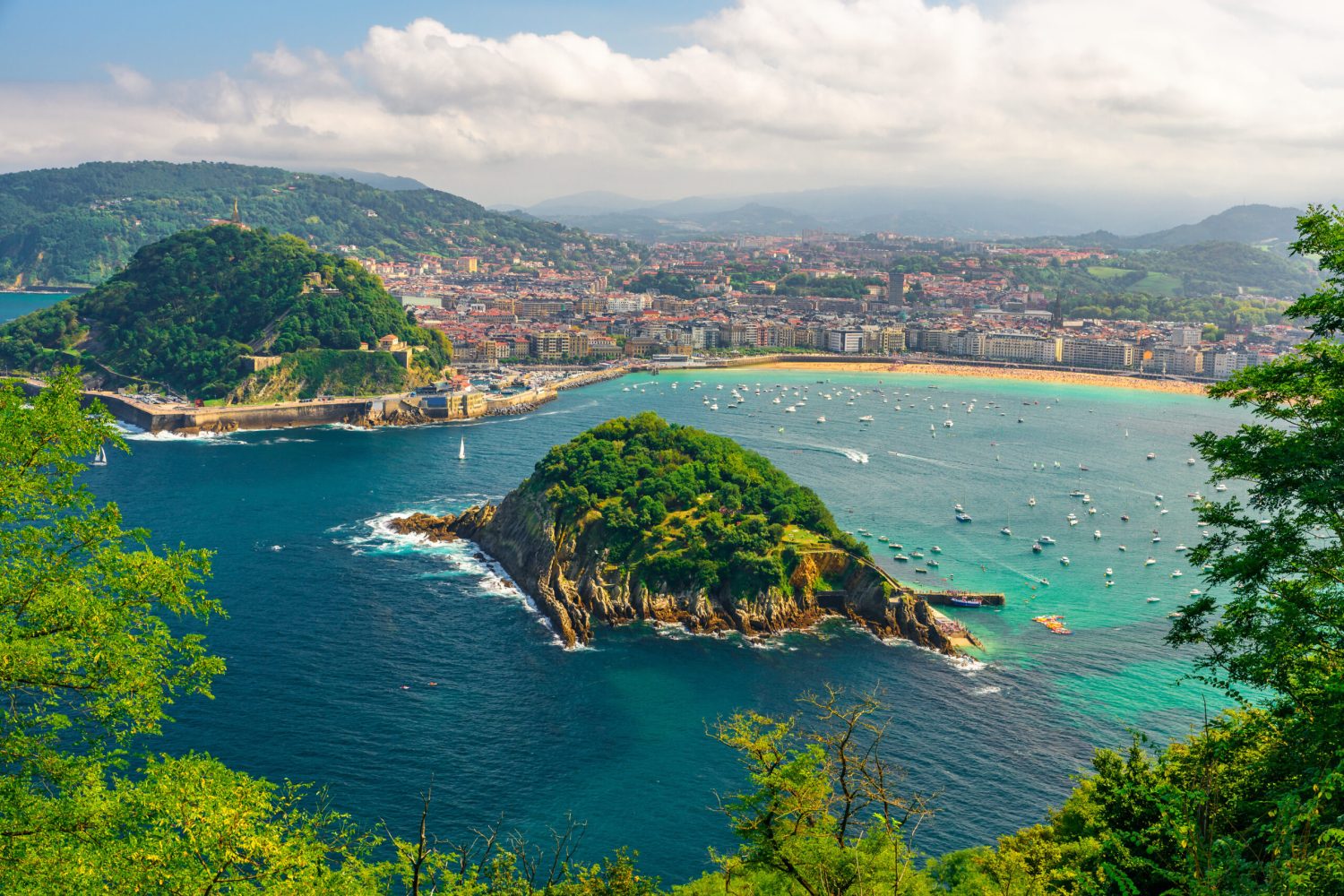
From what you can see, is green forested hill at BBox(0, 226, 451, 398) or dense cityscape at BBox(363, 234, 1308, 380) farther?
dense cityscape at BBox(363, 234, 1308, 380)

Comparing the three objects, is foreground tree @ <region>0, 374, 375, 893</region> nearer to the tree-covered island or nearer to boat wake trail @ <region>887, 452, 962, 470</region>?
the tree-covered island

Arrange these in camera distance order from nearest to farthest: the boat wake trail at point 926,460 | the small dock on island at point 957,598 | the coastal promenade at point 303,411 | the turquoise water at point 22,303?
1. the small dock on island at point 957,598
2. the boat wake trail at point 926,460
3. the coastal promenade at point 303,411
4. the turquoise water at point 22,303

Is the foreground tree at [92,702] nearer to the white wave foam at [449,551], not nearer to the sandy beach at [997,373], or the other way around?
the white wave foam at [449,551]

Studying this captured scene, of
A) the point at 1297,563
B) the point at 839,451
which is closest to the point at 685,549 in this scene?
the point at 1297,563

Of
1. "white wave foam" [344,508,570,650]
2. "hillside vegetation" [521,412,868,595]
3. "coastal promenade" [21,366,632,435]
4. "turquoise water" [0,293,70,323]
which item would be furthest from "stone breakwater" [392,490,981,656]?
"turquoise water" [0,293,70,323]

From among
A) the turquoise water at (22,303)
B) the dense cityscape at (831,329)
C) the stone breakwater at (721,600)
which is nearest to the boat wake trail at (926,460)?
the stone breakwater at (721,600)
